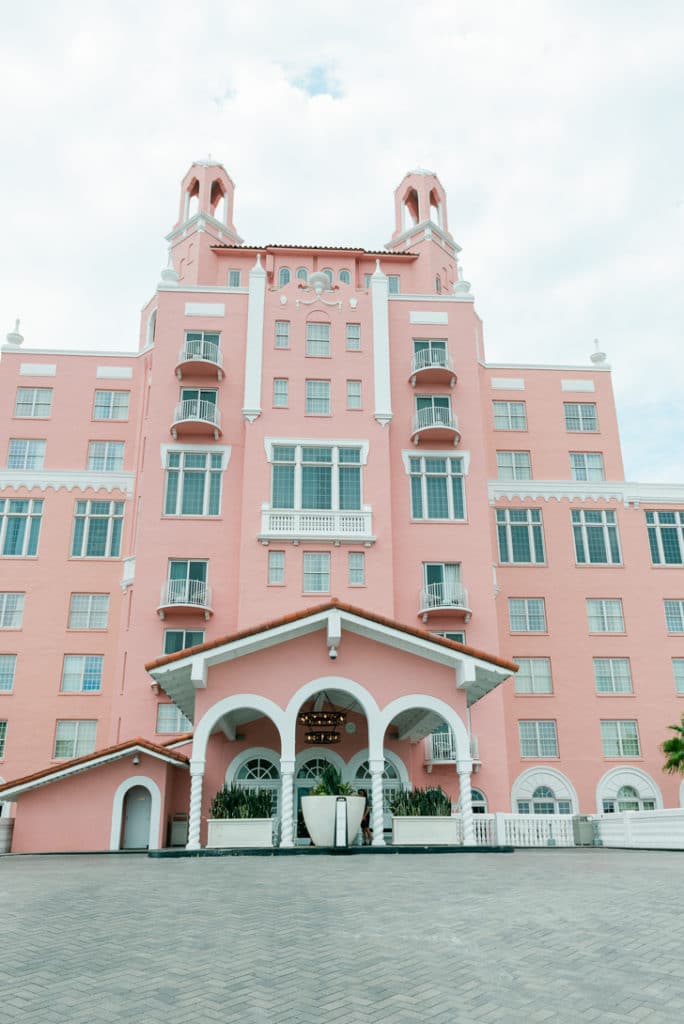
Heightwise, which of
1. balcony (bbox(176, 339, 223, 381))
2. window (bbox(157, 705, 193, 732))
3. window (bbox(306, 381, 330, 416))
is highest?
balcony (bbox(176, 339, 223, 381))

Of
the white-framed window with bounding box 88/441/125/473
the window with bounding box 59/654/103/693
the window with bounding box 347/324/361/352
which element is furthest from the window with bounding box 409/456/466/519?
the window with bounding box 59/654/103/693

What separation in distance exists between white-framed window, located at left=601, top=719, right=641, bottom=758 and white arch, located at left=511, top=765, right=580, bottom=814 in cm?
232

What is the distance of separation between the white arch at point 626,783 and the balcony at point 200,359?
24463mm

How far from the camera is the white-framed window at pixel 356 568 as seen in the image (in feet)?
103

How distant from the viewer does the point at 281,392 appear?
3466 cm

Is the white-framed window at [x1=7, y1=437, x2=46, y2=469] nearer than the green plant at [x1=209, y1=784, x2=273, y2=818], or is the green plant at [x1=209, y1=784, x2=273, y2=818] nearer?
the green plant at [x1=209, y1=784, x2=273, y2=818]

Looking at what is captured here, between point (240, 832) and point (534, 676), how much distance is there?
20.5 metres

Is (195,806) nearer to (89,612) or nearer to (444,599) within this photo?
(444,599)

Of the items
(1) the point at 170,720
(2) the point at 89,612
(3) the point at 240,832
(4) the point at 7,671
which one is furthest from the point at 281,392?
(3) the point at 240,832

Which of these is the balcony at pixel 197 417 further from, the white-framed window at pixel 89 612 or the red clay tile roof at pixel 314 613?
the red clay tile roof at pixel 314 613

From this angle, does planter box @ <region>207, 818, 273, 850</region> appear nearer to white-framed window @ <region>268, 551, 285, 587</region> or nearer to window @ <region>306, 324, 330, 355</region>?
white-framed window @ <region>268, 551, 285, 587</region>

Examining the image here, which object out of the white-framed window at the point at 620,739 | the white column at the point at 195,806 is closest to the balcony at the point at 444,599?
the white-framed window at the point at 620,739

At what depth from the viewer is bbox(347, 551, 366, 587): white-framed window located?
3145 cm

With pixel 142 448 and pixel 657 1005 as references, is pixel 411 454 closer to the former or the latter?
pixel 142 448
